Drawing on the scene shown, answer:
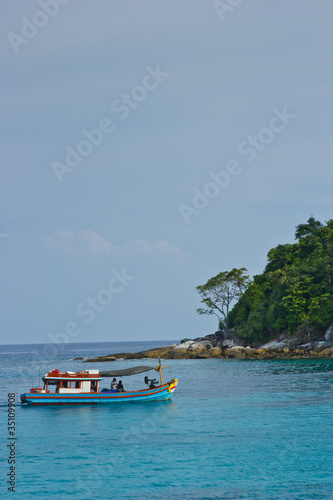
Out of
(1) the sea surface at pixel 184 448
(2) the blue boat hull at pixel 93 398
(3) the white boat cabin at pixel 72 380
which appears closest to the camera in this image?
(1) the sea surface at pixel 184 448

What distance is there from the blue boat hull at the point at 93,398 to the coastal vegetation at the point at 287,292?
51.4 metres

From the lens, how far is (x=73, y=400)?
47.4 metres

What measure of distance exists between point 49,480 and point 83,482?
5.63 feet

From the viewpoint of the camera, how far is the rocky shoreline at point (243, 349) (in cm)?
8988

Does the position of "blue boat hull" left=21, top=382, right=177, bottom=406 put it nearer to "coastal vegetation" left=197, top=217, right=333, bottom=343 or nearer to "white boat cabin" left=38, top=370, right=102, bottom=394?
"white boat cabin" left=38, top=370, right=102, bottom=394

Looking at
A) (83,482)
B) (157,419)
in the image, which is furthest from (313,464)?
(157,419)

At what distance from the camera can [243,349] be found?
10175cm

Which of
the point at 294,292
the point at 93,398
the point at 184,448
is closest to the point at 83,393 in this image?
the point at 93,398

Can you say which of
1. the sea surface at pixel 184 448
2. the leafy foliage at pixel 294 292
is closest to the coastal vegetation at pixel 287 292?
the leafy foliage at pixel 294 292

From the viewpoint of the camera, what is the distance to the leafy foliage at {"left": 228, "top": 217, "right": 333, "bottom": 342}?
309 feet

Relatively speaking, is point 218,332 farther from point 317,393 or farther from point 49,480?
point 49,480

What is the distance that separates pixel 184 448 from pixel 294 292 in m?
69.8

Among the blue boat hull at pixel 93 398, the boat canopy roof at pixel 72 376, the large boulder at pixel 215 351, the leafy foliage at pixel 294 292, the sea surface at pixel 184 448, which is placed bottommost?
the sea surface at pixel 184 448

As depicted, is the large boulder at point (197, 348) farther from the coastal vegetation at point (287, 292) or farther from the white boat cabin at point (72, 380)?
the white boat cabin at point (72, 380)
